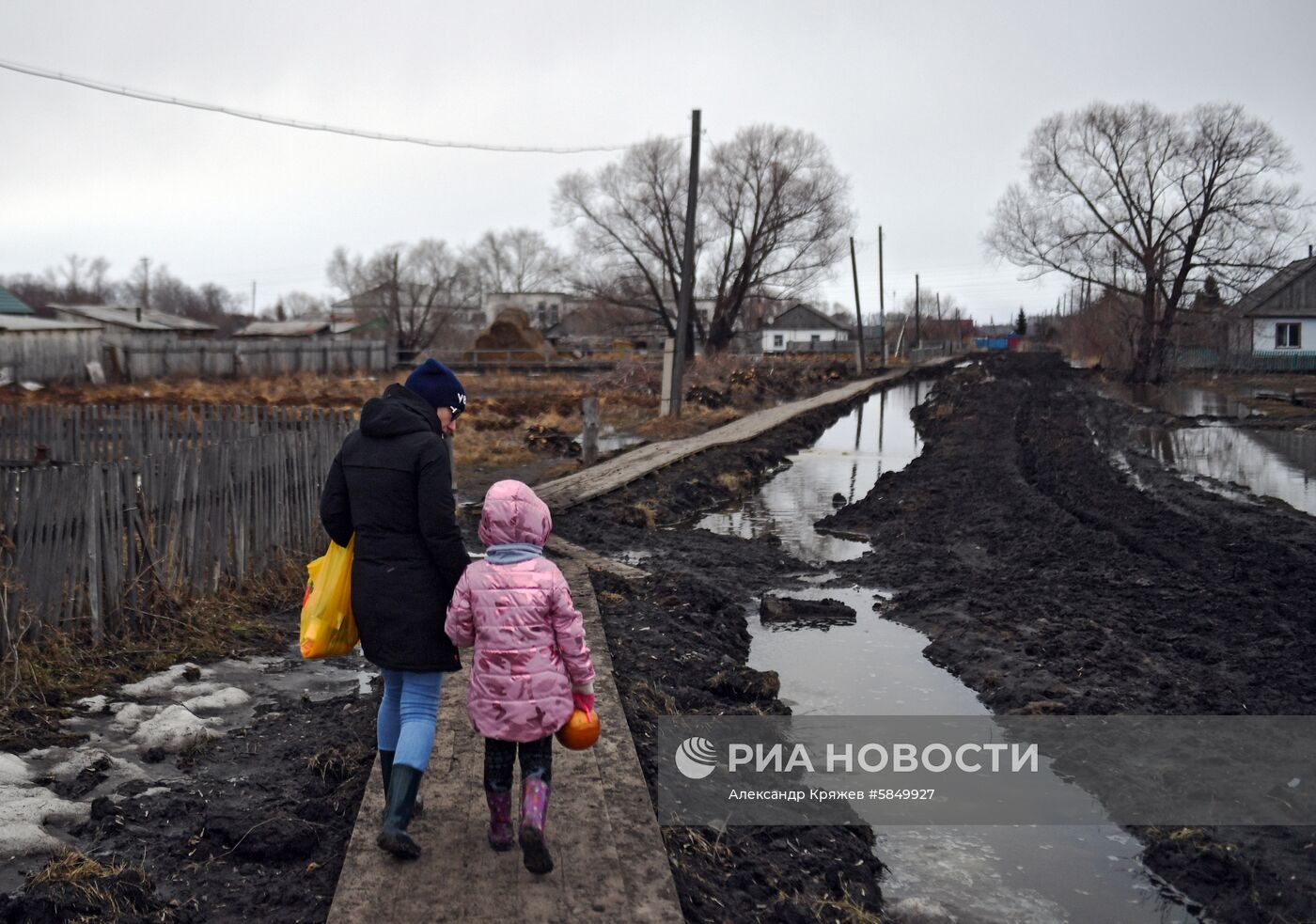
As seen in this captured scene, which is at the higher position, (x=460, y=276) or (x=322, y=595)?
(x=460, y=276)

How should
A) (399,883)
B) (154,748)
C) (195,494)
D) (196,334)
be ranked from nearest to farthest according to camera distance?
(399,883) → (154,748) → (195,494) → (196,334)

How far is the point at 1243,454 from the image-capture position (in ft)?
64.3

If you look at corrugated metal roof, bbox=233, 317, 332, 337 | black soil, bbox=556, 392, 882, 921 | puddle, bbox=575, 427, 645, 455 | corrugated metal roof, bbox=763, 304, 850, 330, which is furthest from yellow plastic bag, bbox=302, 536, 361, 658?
corrugated metal roof, bbox=763, 304, 850, 330

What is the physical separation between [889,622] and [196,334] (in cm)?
6211

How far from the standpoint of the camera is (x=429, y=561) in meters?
3.72

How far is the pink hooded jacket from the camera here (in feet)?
11.4

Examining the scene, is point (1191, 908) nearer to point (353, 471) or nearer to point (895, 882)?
point (895, 882)

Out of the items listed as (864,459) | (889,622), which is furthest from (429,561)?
(864,459)

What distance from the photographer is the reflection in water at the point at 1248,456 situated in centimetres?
1502

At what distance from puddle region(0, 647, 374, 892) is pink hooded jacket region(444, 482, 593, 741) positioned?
1.59 meters

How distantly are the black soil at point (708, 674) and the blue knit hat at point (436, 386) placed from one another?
1.72 m

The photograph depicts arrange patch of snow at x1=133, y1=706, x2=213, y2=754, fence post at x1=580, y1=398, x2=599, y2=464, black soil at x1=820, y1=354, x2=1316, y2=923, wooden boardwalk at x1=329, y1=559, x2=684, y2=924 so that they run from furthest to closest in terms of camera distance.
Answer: fence post at x1=580, y1=398, x2=599, y2=464
patch of snow at x1=133, y1=706, x2=213, y2=754
black soil at x1=820, y1=354, x2=1316, y2=923
wooden boardwalk at x1=329, y1=559, x2=684, y2=924

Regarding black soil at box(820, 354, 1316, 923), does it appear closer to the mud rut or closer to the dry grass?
the mud rut

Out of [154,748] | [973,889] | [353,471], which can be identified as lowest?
[973,889]
